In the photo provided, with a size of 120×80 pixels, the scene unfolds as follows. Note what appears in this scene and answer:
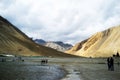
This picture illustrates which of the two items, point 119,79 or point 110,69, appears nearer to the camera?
point 119,79

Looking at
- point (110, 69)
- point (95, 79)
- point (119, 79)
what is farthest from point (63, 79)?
point (110, 69)

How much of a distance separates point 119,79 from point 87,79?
3.92m

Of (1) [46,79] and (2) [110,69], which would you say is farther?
(2) [110,69]

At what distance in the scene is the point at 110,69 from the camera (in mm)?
56875

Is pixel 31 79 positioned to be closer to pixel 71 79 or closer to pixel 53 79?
pixel 53 79

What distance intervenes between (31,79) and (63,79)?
3.94 meters

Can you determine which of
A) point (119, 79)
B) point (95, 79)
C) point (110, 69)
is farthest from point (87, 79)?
point (110, 69)

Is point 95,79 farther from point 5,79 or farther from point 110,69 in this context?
point 110,69

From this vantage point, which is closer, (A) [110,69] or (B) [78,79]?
(B) [78,79]

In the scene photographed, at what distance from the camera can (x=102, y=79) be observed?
3641cm

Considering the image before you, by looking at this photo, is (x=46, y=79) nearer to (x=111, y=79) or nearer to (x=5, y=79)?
(x=5, y=79)

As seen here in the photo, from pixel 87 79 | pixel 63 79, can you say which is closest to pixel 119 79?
pixel 87 79

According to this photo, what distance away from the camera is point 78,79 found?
118 feet

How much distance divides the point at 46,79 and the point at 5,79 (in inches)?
198
